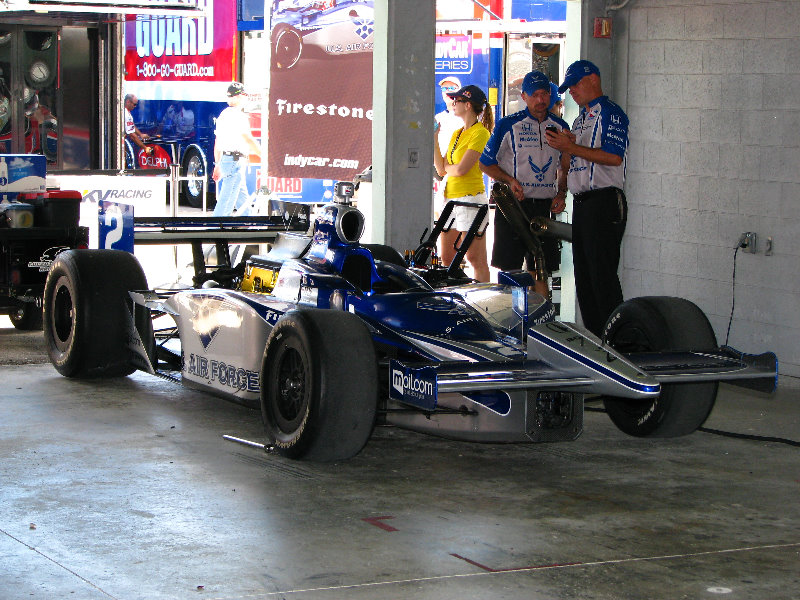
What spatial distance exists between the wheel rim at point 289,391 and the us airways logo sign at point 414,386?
0.48 m

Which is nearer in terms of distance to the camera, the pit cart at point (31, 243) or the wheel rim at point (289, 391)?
the wheel rim at point (289, 391)

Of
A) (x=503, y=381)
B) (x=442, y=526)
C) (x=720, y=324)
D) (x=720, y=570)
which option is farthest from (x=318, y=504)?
(x=720, y=324)

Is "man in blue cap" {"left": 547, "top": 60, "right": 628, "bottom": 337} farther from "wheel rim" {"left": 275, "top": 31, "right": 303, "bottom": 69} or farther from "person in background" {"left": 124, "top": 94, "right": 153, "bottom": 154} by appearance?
"person in background" {"left": 124, "top": 94, "right": 153, "bottom": 154}

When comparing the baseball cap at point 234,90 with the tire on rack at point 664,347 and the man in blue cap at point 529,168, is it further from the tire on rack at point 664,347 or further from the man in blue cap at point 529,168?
the tire on rack at point 664,347

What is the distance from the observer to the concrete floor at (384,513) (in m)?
4.63

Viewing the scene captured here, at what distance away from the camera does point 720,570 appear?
484cm

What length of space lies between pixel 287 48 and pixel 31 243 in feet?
14.7

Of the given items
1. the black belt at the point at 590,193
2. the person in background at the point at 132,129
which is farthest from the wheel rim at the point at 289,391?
the person in background at the point at 132,129

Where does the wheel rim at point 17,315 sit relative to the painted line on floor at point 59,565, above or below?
above

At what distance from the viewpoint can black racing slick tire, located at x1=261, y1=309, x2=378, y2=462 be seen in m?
6.01

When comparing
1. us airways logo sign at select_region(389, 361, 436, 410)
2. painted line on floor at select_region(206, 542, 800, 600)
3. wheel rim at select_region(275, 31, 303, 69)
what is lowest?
painted line on floor at select_region(206, 542, 800, 600)

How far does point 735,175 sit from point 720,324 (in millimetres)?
1113

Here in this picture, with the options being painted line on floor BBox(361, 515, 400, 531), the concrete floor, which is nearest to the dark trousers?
the concrete floor

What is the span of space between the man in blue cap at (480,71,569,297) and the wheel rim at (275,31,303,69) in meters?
4.37
